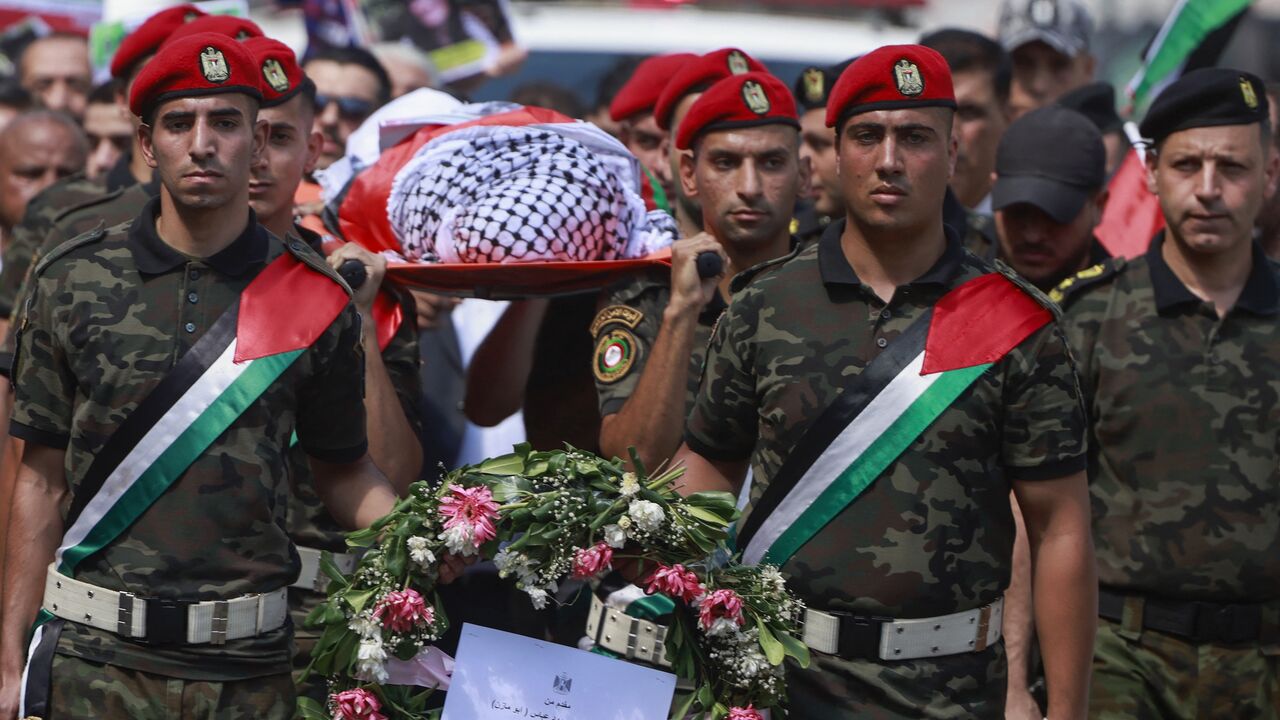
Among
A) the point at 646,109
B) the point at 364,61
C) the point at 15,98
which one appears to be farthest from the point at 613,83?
the point at 15,98

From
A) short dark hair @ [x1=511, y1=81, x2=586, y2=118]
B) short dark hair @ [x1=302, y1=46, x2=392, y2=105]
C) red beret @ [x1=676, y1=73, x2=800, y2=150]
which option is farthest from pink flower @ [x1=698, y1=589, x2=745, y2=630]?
short dark hair @ [x1=511, y1=81, x2=586, y2=118]

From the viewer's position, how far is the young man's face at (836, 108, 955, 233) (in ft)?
14.6

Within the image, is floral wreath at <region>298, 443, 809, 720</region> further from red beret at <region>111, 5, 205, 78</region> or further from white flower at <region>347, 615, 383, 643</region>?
red beret at <region>111, 5, 205, 78</region>

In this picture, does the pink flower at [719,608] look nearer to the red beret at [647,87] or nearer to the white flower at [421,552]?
the white flower at [421,552]

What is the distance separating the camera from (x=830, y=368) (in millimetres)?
4449

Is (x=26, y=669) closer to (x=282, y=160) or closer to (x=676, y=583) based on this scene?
(x=676, y=583)

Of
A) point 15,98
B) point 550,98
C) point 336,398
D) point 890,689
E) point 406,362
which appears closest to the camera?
point 890,689

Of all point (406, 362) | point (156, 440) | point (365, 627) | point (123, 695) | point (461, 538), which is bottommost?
point (123, 695)

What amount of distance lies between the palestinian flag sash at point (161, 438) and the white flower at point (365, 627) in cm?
62

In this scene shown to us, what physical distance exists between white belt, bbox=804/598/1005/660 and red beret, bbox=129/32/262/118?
6.29ft

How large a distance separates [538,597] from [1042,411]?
1261 mm

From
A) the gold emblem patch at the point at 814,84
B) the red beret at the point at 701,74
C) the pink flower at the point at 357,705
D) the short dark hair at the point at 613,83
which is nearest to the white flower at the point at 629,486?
the pink flower at the point at 357,705

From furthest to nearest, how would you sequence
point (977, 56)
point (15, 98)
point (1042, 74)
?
point (15, 98), point (1042, 74), point (977, 56)

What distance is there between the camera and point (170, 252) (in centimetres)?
456
